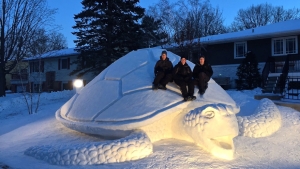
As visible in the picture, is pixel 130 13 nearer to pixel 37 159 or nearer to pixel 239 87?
pixel 239 87

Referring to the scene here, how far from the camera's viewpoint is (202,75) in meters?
5.48

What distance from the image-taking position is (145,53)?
6.60 m

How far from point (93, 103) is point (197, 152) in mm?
2217

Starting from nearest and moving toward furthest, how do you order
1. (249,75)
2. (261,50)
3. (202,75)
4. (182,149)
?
1. (182,149)
2. (202,75)
3. (249,75)
4. (261,50)

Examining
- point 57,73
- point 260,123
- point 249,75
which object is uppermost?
point 57,73

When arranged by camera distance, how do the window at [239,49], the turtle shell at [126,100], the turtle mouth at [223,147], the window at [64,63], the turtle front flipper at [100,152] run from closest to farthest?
the turtle front flipper at [100,152]
the turtle mouth at [223,147]
the turtle shell at [126,100]
the window at [239,49]
the window at [64,63]

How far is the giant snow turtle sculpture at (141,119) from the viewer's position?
4387mm

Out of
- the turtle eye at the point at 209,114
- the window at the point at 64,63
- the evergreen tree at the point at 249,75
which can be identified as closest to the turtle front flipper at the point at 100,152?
the turtle eye at the point at 209,114

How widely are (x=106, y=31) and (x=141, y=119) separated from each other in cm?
1416

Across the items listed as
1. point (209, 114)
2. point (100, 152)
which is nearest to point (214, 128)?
point (209, 114)

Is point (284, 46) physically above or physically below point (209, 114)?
above

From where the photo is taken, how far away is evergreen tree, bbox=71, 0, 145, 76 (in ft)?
59.8

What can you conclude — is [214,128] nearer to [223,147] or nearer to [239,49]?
[223,147]

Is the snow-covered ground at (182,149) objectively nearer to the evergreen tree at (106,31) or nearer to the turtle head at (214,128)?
the turtle head at (214,128)
